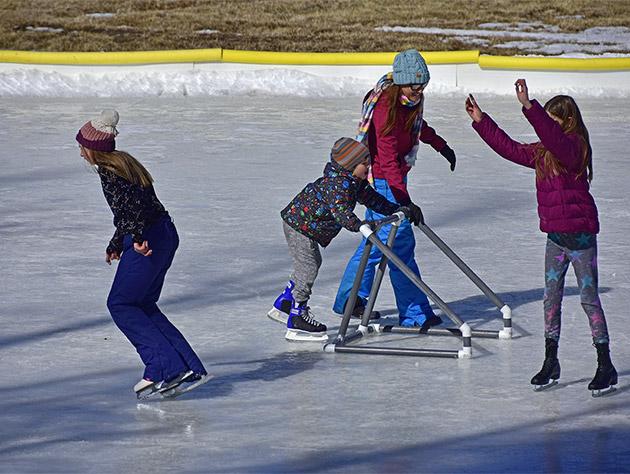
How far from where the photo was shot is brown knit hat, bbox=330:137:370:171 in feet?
19.5

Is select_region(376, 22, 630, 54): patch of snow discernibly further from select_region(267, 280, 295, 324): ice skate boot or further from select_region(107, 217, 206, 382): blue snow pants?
select_region(107, 217, 206, 382): blue snow pants

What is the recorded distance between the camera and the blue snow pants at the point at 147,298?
5.32 meters

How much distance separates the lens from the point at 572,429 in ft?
16.6

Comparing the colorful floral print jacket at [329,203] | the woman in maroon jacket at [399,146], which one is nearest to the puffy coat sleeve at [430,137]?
the woman in maroon jacket at [399,146]

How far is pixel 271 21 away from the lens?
1950 cm

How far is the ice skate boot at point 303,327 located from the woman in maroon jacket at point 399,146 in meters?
0.45

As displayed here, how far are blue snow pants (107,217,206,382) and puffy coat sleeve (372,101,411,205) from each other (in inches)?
52.6

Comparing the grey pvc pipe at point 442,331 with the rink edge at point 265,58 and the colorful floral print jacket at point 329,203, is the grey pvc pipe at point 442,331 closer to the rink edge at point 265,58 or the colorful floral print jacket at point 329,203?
the colorful floral print jacket at point 329,203

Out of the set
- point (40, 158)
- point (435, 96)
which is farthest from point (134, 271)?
point (435, 96)

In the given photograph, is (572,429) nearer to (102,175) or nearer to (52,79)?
(102,175)

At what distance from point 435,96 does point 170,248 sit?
10304 millimetres

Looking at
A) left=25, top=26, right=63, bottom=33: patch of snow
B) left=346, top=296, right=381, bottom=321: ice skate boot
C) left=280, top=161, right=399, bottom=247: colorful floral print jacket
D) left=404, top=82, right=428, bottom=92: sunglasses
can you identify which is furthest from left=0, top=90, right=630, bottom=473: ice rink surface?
left=25, top=26, right=63, bottom=33: patch of snow

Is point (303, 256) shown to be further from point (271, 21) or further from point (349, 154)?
point (271, 21)

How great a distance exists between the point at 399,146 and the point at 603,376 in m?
1.60
